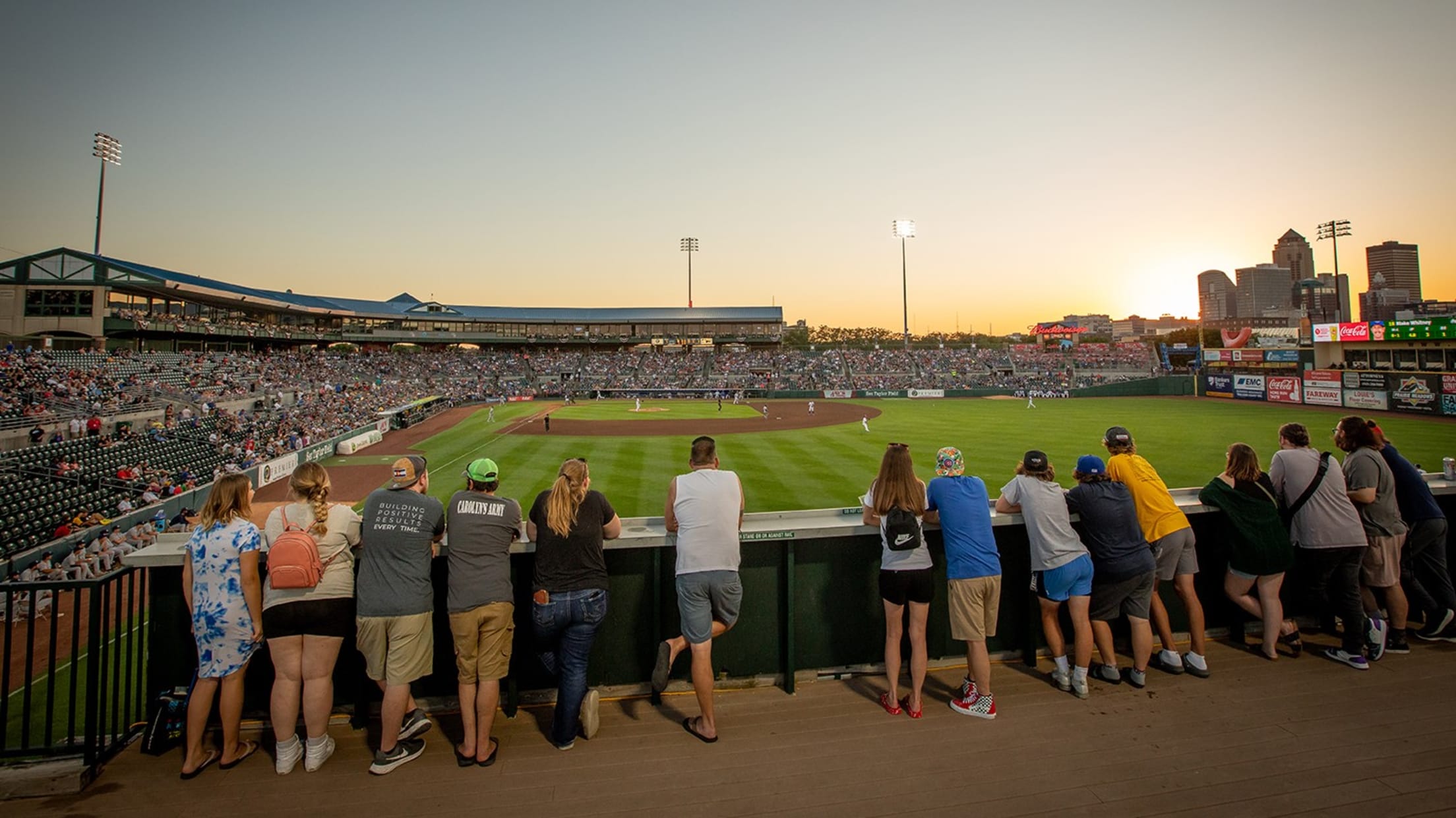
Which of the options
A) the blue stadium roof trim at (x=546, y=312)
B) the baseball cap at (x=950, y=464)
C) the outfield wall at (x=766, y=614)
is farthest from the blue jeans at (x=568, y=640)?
the blue stadium roof trim at (x=546, y=312)

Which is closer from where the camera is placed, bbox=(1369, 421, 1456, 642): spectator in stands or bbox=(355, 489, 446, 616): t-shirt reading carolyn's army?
bbox=(355, 489, 446, 616): t-shirt reading carolyn's army

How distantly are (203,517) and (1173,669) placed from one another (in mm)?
6806

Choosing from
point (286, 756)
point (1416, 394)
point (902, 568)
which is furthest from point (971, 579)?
point (1416, 394)

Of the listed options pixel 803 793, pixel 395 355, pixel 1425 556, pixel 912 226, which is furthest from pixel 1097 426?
pixel 395 355

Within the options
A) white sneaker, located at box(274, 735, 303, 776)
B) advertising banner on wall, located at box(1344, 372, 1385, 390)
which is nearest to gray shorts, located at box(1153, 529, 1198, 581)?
white sneaker, located at box(274, 735, 303, 776)

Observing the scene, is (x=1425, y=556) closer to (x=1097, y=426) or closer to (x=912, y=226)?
(x=1097, y=426)

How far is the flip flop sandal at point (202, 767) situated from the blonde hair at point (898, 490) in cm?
444

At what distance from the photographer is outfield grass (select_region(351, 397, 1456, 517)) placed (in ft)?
66.8

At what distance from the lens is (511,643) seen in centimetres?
431

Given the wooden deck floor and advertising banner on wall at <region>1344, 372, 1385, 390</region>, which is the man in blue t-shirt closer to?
the wooden deck floor

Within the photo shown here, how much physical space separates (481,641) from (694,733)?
1495 millimetres

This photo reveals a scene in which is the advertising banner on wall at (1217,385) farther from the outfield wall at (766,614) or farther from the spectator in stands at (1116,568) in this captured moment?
the outfield wall at (766,614)

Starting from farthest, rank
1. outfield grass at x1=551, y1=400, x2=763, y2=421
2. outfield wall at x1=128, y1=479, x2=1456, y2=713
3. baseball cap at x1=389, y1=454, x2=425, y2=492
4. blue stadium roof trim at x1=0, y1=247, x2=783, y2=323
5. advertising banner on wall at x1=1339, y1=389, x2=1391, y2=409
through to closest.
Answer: blue stadium roof trim at x1=0, y1=247, x2=783, y2=323
outfield grass at x1=551, y1=400, x2=763, y2=421
advertising banner on wall at x1=1339, y1=389, x2=1391, y2=409
outfield wall at x1=128, y1=479, x2=1456, y2=713
baseball cap at x1=389, y1=454, x2=425, y2=492

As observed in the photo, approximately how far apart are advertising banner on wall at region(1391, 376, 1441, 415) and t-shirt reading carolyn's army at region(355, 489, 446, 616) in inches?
2041
